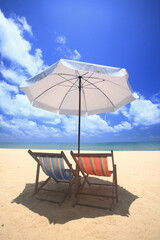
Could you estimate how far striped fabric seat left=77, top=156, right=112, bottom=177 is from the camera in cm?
237

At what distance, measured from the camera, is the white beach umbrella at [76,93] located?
130 inches

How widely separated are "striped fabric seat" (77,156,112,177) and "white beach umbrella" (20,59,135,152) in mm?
1277

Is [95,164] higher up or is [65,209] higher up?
[95,164]

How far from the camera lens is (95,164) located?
244 cm

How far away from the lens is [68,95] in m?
4.29

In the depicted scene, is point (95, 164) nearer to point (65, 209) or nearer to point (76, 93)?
point (65, 209)

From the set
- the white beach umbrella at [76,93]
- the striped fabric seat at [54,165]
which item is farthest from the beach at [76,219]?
the white beach umbrella at [76,93]

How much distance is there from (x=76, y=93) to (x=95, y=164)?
2573 mm

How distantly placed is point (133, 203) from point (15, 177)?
3406 millimetres

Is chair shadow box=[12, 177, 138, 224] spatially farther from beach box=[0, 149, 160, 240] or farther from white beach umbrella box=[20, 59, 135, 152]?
A: white beach umbrella box=[20, 59, 135, 152]

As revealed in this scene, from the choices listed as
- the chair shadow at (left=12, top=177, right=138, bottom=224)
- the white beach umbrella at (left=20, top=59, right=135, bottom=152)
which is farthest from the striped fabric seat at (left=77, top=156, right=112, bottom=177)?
the white beach umbrella at (left=20, top=59, right=135, bottom=152)

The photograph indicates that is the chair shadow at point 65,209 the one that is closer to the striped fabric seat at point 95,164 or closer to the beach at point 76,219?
the beach at point 76,219

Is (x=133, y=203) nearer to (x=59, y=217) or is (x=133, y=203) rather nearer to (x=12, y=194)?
(x=59, y=217)

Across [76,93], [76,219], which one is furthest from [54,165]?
[76,93]
